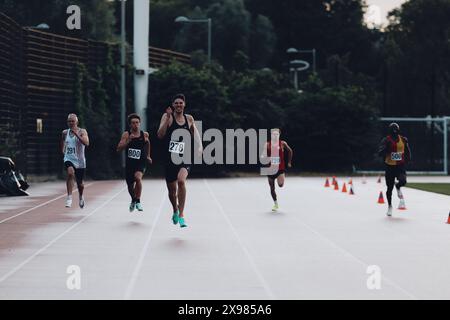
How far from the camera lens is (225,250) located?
41.9ft

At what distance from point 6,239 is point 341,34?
65397 millimetres

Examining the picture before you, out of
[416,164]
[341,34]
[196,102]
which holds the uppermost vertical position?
[341,34]

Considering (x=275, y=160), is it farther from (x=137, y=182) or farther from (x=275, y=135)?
(x=137, y=182)

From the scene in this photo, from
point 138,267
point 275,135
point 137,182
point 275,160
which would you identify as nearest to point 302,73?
point 275,135

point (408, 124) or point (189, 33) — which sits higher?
point (189, 33)

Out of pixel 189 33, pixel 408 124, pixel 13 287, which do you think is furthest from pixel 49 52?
pixel 189 33

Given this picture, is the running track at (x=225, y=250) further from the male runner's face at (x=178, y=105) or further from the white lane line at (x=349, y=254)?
the male runner's face at (x=178, y=105)

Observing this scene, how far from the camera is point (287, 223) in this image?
17.2 m

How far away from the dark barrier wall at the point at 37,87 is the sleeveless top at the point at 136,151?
11328mm

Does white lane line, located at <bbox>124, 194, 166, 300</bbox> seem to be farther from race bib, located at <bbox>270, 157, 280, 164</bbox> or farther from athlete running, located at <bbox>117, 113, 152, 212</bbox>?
race bib, located at <bbox>270, 157, 280, 164</bbox>

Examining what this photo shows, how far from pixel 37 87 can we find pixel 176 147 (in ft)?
68.6

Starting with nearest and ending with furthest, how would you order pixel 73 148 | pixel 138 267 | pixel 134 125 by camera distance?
pixel 138 267, pixel 134 125, pixel 73 148

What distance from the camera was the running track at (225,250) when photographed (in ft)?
30.7
